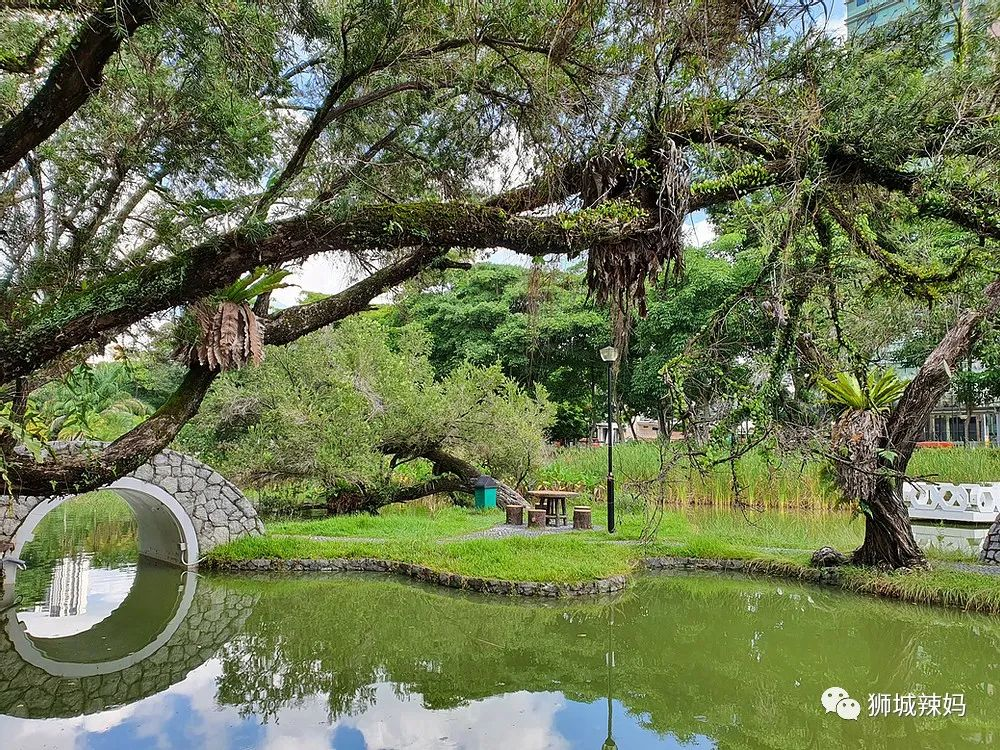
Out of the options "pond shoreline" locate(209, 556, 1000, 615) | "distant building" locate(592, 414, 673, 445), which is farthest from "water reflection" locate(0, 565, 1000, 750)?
"distant building" locate(592, 414, 673, 445)

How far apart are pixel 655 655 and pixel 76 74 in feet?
19.7

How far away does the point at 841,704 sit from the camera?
516cm

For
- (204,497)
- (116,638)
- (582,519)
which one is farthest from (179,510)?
(582,519)

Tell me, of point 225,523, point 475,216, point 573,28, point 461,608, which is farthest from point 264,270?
point 225,523

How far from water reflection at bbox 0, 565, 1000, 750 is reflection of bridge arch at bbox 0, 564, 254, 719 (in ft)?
0.09

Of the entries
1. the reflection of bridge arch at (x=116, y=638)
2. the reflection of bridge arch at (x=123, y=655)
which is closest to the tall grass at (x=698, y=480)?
the reflection of bridge arch at (x=123, y=655)

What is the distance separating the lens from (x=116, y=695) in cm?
556

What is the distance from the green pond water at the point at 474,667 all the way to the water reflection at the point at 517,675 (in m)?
0.02

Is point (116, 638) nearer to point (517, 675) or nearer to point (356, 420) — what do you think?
point (517, 675)

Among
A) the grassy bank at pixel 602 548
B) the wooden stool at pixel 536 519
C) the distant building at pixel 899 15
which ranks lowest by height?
the grassy bank at pixel 602 548

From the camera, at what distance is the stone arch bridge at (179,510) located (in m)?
8.90

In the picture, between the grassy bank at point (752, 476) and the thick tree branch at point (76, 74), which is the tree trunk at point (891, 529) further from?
the thick tree branch at point (76, 74)

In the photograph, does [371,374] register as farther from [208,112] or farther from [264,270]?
[264,270]

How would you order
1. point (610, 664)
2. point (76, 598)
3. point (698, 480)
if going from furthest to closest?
point (698, 480) < point (76, 598) < point (610, 664)
